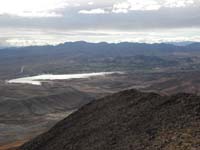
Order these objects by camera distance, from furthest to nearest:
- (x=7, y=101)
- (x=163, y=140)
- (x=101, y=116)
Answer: (x=7, y=101), (x=101, y=116), (x=163, y=140)

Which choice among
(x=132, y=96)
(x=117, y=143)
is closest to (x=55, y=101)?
(x=132, y=96)

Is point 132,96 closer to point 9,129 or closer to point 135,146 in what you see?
point 135,146

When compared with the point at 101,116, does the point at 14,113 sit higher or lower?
lower

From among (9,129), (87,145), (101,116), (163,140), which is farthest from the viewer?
(9,129)

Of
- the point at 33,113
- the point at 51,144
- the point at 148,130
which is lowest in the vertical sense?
the point at 33,113

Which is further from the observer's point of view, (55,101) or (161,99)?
(55,101)

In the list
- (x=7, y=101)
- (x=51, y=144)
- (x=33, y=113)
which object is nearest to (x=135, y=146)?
(x=51, y=144)
